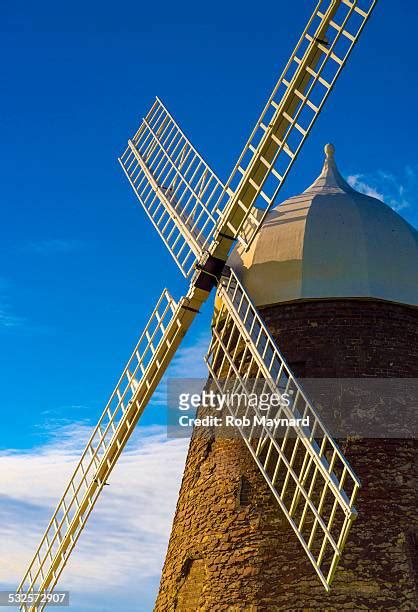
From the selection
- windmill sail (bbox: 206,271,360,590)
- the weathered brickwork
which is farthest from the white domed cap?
windmill sail (bbox: 206,271,360,590)

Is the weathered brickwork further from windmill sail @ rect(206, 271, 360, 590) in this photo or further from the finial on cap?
the finial on cap

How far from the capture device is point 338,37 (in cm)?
1050

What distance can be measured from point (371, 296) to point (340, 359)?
94cm

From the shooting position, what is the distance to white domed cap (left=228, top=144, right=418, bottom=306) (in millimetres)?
11500

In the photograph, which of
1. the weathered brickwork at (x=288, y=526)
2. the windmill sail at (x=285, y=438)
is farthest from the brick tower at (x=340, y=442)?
the windmill sail at (x=285, y=438)

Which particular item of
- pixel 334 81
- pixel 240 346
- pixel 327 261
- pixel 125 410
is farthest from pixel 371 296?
pixel 125 410

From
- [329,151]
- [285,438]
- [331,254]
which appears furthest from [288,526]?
[329,151]

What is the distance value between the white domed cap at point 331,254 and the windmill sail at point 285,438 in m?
0.63

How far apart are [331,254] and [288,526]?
3.66 meters

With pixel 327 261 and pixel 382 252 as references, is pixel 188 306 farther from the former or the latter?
pixel 382 252

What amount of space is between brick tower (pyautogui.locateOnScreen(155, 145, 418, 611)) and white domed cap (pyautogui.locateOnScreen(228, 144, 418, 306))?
0.05ft

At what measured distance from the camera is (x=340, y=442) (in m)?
10.7

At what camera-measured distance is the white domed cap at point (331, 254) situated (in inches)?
453

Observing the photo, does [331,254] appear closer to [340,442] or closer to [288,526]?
[340,442]
